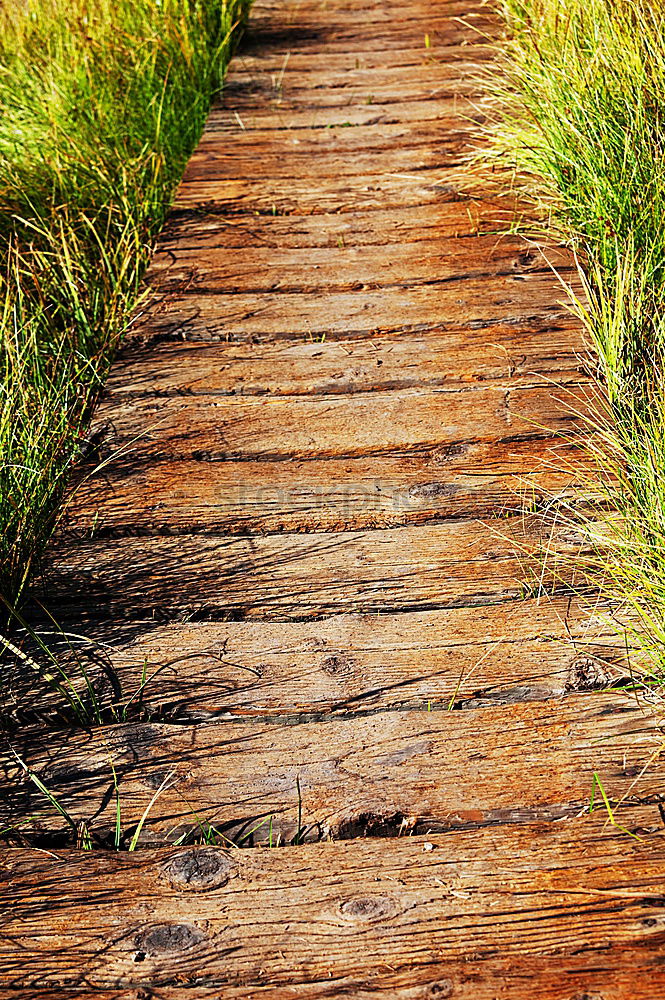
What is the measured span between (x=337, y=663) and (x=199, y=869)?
465 millimetres

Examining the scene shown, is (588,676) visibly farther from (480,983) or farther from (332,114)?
(332,114)

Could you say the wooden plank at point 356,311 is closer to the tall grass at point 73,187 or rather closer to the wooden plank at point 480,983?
the tall grass at point 73,187

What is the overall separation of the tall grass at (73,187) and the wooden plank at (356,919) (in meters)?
0.78

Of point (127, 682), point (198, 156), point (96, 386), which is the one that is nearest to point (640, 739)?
point (127, 682)

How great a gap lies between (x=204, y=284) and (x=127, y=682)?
1.48 meters

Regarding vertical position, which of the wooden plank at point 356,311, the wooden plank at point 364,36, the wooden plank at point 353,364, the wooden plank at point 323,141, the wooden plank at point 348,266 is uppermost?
the wooden plank at point 364,36

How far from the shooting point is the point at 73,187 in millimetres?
3375

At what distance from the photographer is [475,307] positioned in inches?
109

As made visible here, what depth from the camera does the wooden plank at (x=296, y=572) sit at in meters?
1.95

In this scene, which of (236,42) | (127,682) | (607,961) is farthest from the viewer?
(236,42)

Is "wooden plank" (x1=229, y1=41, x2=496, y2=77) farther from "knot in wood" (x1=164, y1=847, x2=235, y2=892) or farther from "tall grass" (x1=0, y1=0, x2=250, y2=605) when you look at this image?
"knot in wood" (x1=164, y1=847, x2=235, y2=892)

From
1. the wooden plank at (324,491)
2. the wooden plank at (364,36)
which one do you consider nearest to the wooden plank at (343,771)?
the wooden plank at (324,491)

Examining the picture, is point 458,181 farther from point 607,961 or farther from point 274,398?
point 607,961

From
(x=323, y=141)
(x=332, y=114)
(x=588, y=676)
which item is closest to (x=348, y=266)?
(x=323, y=141)
